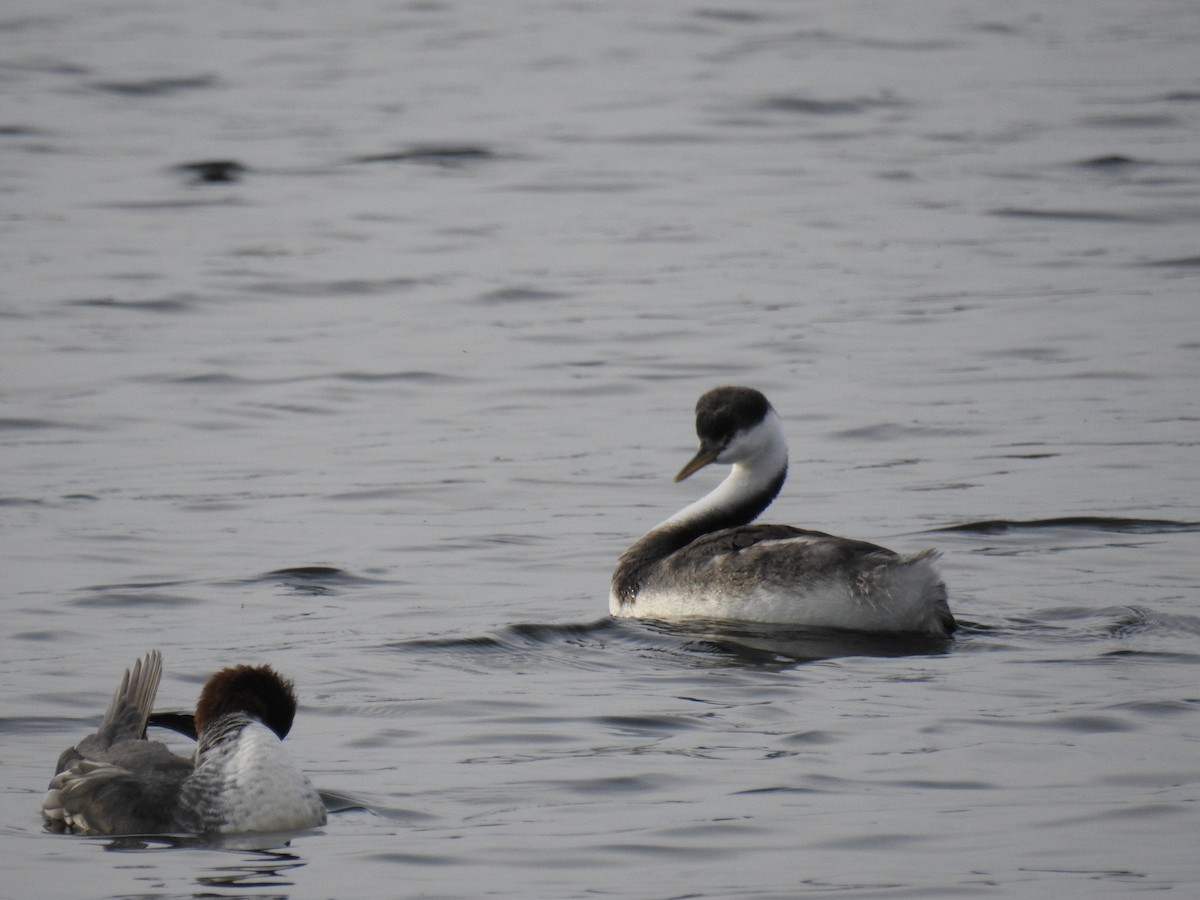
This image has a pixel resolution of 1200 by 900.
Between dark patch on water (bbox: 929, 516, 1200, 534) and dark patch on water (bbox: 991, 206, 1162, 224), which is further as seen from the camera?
dark patch on water (bbox: 991, 206, 1162, 224)

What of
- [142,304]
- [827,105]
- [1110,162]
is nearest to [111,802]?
[142,304]

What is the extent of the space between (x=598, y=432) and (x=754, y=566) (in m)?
4.78

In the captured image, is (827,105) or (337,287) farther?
(827,105)

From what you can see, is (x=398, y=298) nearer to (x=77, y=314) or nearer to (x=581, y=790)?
(x=77, y=314)

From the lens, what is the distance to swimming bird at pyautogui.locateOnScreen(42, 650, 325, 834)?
7.36 meters

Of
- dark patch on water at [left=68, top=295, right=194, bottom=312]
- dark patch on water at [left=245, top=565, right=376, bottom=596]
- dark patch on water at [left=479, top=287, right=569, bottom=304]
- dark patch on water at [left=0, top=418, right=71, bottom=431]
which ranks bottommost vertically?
dark patch on water at [left=245, top=565, right=376, bottom=596]

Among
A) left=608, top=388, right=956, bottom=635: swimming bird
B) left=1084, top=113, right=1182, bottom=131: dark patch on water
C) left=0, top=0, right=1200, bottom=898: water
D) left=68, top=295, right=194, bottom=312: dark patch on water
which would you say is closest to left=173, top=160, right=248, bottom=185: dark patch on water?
left=0, top=0, right=1200, bottom=898: water

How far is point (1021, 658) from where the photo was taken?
9719 millimetres

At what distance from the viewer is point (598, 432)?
598 inches

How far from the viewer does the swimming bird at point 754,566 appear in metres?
10.1

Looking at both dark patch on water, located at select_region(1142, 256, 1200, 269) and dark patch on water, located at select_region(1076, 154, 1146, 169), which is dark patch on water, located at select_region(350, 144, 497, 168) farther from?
dark patch on water, located at select_region(1142, 256, 1200, 269)

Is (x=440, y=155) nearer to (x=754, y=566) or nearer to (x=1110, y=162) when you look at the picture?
(x=1110, y=162)

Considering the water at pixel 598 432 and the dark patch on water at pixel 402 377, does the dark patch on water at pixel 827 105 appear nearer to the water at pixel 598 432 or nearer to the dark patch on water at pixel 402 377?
the water at pixel 598 432

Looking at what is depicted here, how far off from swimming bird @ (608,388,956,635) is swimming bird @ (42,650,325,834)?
3.27m
